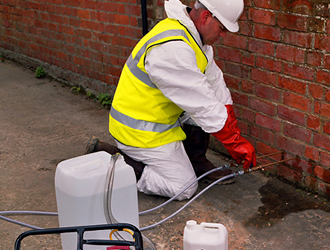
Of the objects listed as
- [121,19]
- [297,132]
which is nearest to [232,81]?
[297,132]

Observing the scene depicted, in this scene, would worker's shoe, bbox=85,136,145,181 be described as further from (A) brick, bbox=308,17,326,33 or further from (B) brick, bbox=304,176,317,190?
(A) brick, bbox=308,17,326,33

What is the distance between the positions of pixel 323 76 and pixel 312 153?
0.55 m

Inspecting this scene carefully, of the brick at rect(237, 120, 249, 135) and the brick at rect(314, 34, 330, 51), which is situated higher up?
the brick at rect(314, 34, 330, 51)

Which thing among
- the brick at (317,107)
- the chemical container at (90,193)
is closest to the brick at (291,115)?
the brick at (317,107)

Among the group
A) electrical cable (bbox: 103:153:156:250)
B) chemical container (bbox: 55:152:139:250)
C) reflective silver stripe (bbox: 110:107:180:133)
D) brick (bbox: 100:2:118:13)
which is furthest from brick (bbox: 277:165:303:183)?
brick (bbox: 100:2:118:13)

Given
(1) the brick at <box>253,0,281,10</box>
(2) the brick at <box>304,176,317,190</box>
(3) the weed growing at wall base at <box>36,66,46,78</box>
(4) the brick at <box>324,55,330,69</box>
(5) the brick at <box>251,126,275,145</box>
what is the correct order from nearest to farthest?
(4) the brick at <box>324,55,330,69</box> → (1) the brick at <box>253,0,281,10</box> → (2) the brick at <box>304,176,317,190</box> → (5) the brick at <box>251,126,275,145</box> → (3) the weed growing at wall base at <box>36,66,46,78</box>

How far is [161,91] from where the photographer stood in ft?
9.93

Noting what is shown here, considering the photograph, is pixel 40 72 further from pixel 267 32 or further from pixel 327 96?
pixel 327 96

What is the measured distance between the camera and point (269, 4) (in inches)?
123

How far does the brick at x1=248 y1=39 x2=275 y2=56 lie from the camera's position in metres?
3.21

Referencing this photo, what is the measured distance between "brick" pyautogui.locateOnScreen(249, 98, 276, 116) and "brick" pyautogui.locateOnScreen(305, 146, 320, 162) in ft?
1.22

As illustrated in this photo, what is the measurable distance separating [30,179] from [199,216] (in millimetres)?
1373

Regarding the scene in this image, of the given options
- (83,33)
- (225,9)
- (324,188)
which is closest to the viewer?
(225,9)

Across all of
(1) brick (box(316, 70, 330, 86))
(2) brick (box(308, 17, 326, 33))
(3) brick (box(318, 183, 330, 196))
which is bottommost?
(3) brick (box(318, 183, 330, 196))
